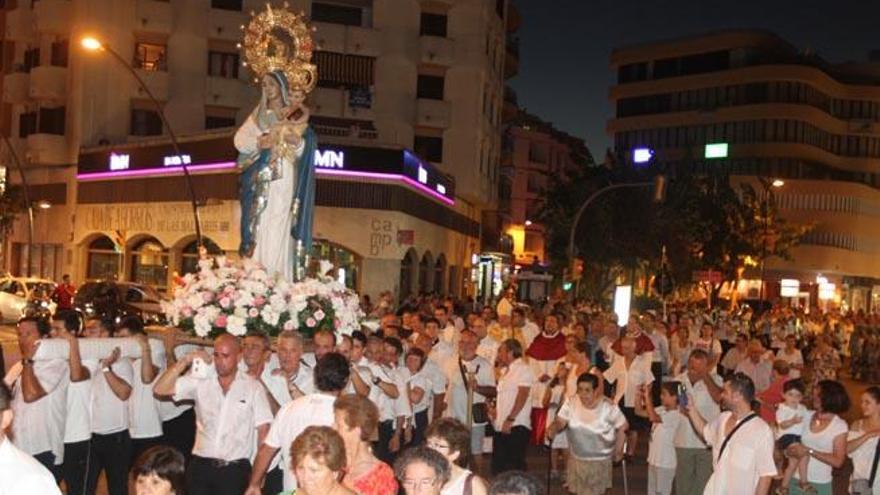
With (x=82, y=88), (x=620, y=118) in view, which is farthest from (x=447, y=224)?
(x=620, y=118)

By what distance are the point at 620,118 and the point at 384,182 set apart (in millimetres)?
56168

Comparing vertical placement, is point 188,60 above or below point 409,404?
above

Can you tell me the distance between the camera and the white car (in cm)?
3072

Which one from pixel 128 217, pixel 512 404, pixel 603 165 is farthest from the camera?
pixel 603 165

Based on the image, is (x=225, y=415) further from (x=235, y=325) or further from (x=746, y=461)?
(x=746, y=461)

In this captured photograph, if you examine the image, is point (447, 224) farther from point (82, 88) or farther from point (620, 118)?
point (620, 118)

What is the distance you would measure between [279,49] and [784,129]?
7373 cm

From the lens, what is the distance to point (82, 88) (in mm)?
43906

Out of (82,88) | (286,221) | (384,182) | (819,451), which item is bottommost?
(819,451)

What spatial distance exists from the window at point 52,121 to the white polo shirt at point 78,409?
128 ft

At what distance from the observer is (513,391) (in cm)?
1231

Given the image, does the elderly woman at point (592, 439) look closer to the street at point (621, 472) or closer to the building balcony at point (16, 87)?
the street at point (621, 472)

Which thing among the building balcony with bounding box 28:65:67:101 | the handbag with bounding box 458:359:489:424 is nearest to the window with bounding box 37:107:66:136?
the building balcony with bounding box 28:65:67:101

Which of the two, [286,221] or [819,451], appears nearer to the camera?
[819,451]
